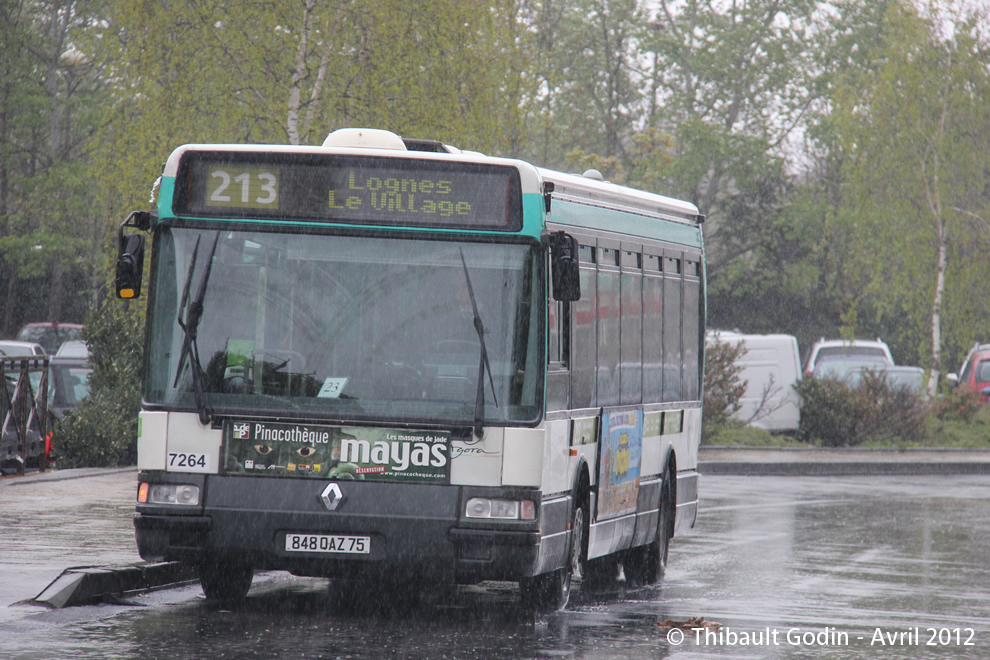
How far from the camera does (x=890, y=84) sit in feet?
147

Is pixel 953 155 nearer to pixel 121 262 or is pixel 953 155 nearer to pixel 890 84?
pixel 890 84

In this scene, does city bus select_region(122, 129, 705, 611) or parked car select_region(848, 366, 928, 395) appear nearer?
city bus select_region(122, 129, 705, 611)

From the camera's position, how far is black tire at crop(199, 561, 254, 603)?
10148mm

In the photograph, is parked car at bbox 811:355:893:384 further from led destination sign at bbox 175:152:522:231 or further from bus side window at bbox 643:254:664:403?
led destination sign at bbox 175:152:522:231

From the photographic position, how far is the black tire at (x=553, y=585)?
10.1 metres

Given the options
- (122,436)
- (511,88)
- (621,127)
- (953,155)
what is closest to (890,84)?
(953,155)

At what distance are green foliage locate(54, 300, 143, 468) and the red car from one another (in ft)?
67.2

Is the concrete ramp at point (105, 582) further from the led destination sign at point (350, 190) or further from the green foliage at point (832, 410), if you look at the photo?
the green foliage at point (832, 410)

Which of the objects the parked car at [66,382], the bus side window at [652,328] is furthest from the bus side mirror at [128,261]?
the parked car at [66,382]

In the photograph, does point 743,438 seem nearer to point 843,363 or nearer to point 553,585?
point 843,363

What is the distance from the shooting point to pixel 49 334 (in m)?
40.0

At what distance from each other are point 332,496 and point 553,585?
5.56ft

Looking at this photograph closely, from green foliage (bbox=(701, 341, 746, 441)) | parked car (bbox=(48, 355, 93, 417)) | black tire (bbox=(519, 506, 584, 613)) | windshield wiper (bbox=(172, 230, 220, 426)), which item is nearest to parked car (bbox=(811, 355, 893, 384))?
green foliage (bbox=(701, 341, 746, 441))

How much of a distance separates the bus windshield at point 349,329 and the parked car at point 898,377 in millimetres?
23278
